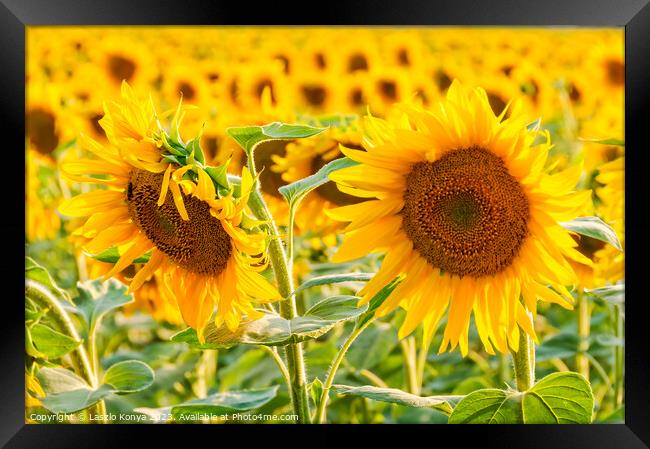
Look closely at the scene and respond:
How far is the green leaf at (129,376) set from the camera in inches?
65.4

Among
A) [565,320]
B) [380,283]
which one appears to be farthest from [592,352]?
[380,283]

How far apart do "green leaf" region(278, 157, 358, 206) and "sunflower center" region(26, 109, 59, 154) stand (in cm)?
57

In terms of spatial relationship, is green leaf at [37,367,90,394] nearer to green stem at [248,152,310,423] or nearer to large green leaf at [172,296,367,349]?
large green leaf at [172,296,367,349]

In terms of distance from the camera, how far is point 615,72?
1.71 meters

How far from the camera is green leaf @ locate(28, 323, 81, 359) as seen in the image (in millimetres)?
1689

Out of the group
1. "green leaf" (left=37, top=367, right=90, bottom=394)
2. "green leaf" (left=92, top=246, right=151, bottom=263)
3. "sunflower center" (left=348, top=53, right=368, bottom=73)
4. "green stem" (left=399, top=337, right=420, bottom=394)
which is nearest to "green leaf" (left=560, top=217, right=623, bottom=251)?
"green stem" (left=399, top=337, right=420, bottom=394)

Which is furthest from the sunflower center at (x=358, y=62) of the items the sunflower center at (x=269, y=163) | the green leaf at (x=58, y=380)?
the green leaf at (x=58, y=380)

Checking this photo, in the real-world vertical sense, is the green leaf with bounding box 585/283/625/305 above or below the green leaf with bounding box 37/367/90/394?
above

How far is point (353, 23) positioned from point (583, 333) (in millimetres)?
827

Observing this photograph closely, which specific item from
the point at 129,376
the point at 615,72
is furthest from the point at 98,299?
the point at 615,72

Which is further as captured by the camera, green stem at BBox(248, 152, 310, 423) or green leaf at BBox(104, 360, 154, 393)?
green leaf at BBox(104, 360, 154, 393)

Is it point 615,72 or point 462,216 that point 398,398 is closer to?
point 462,216

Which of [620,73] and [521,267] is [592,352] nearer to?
[521,267]

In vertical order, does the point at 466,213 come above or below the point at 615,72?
below
